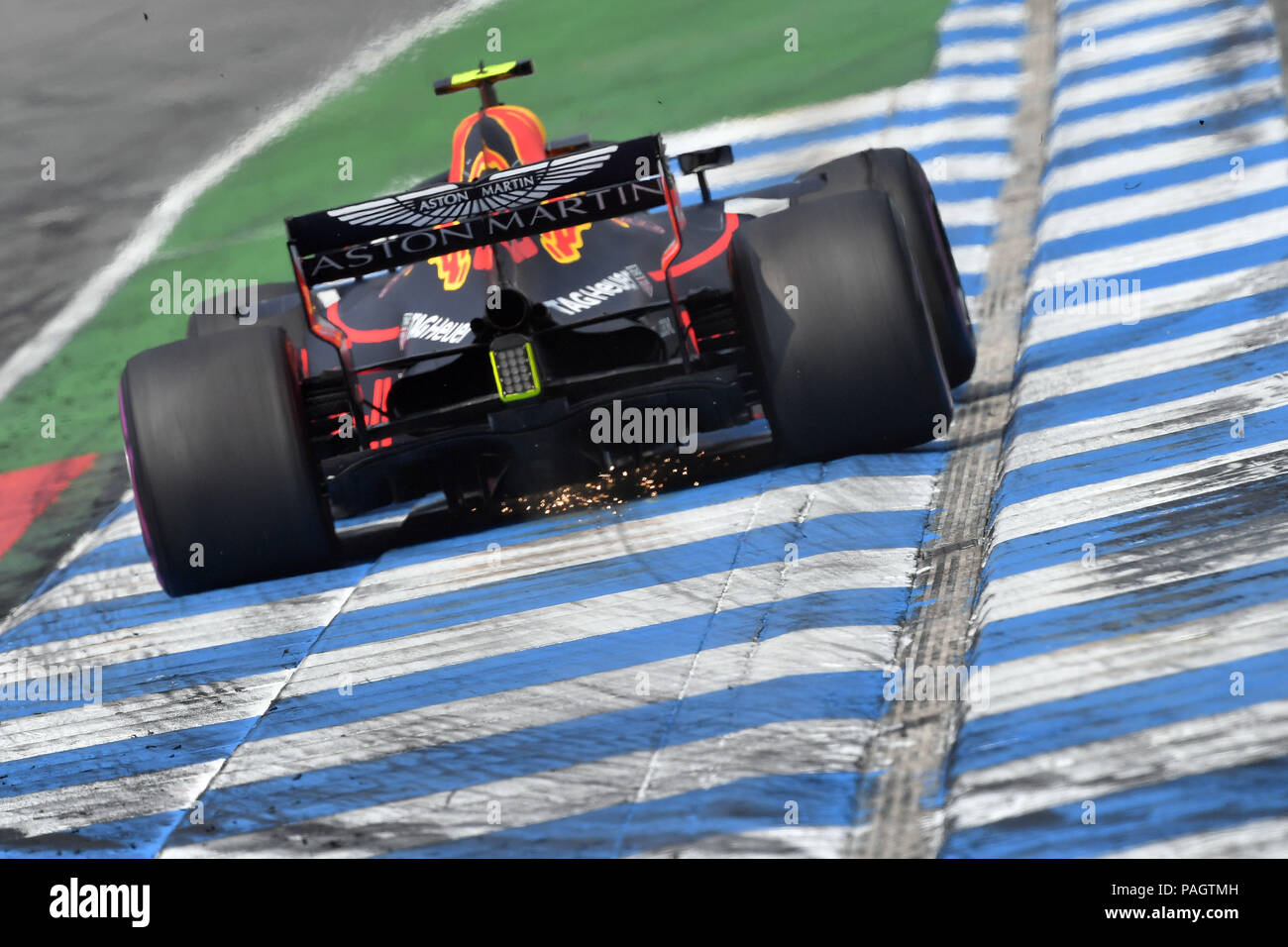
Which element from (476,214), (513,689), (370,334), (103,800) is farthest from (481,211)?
(103,800)

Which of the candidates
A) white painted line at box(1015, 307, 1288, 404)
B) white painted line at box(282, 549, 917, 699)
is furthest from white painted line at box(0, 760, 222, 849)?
white painted line at box(1015, 307, 1288, 404)

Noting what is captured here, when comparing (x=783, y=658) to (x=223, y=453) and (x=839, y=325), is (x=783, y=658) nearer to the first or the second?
(x=839, y=325)

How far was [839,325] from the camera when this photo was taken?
17.8 feet

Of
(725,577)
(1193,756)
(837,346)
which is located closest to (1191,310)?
(837,346)

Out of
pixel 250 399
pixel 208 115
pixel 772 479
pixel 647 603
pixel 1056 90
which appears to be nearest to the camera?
pixel 647 603

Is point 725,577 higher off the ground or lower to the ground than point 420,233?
lower

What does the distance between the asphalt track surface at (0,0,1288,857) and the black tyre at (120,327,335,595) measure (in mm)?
294

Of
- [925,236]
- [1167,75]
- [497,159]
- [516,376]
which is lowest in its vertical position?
[516,376]

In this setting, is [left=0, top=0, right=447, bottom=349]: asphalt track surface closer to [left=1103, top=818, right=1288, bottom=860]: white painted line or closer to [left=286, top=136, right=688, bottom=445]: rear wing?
[left=286, top=136, right=688, bottom=445]: rear wing

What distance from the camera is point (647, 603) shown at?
5043 mm

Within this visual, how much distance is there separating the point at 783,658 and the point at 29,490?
541cm
